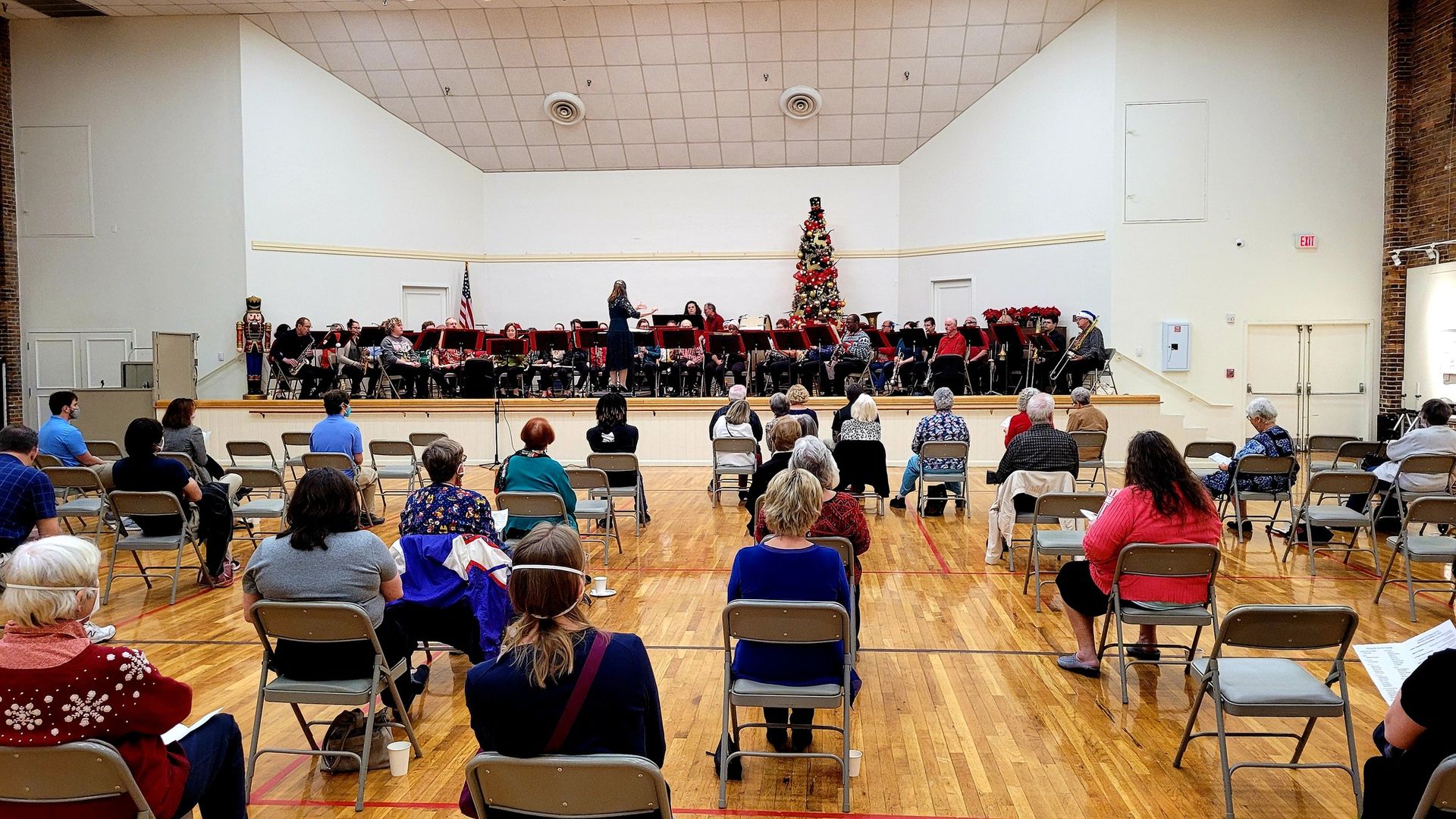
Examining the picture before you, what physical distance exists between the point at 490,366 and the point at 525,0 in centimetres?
579

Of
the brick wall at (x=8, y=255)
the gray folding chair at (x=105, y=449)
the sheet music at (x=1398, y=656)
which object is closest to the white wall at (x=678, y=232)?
the brick wall at (x=8, y=255)

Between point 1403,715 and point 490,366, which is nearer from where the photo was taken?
point 1403,715

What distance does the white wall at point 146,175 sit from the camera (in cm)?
1504

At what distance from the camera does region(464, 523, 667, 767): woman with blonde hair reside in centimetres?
215

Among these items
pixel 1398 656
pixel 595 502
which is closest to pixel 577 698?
pixel 1398 656

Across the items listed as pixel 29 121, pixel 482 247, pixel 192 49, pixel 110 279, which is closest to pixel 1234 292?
pixel 482 247

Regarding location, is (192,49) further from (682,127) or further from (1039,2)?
(1039,2)

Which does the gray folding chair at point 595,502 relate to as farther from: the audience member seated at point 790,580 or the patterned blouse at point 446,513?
the audience member seated at point 790,580

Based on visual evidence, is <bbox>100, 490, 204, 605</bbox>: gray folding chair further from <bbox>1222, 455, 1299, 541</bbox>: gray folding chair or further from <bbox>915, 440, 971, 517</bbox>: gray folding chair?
<bbox>1222, 455, 1299, 541</bbox>: gray folding chair

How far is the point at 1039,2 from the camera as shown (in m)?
14.5

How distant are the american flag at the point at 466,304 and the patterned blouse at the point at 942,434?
36.5 ft

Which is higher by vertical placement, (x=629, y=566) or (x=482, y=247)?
(x=482, y=247)

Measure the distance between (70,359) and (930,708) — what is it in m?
16.1

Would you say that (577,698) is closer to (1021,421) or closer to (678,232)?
(1021,421)
